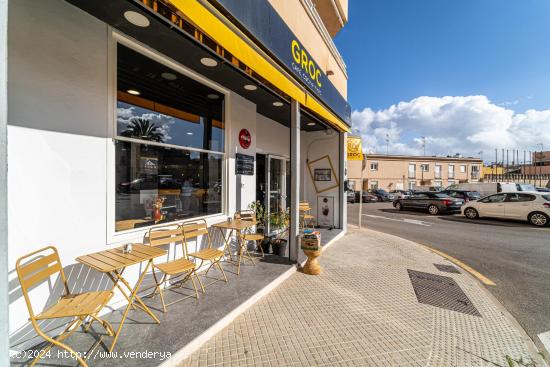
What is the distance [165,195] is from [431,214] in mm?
14357

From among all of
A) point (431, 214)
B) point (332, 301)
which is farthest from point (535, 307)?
point (431, 214)

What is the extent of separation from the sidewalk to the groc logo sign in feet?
12.1

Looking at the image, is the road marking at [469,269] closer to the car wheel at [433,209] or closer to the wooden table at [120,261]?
the wooden table at [120,261]

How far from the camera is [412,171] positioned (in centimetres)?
3469

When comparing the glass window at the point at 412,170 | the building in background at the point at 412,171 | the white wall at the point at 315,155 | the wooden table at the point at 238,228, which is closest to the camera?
the wooden table at the point at 238,228

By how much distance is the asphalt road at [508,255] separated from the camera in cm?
329

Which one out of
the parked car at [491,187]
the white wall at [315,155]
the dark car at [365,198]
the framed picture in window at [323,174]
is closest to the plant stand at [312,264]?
the white wall at [315,155]

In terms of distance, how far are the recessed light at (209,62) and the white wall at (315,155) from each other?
15.4 feet

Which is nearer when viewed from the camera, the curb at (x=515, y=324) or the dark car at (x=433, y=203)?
the curb at (x=515, y=324)

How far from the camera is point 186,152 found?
3852mm

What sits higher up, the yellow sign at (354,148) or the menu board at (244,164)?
the yellow sign at (354,148)

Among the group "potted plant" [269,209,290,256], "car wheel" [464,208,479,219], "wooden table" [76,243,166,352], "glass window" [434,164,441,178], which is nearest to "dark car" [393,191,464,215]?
"car wheel" [464,208,479,219]

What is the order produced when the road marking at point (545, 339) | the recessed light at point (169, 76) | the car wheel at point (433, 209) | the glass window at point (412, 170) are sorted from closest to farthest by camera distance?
the road marking at point (545, 339) → the recessed light at point (169, 76) → the car wheel at point (433, 209) → the glass window at point (412, 170)

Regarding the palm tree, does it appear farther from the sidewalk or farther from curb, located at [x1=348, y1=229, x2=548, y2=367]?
curb, located at [x1=348, y1=229, x2=548, y2=367]
